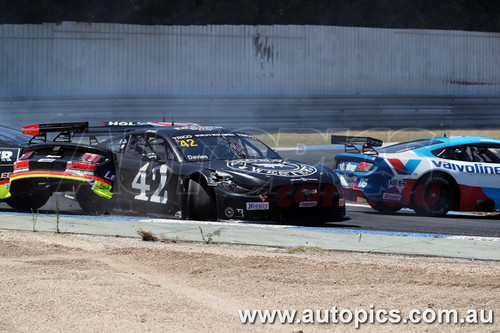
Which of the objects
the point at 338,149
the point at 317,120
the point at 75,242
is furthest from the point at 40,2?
the point at 75,242

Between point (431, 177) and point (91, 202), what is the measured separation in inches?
194

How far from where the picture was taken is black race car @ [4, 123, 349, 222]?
10.4 m

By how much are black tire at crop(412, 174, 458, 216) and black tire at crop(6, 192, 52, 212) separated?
5.45 m

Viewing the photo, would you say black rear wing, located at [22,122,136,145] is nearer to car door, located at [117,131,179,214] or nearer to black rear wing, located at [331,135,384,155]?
car door, located at [117,131,179,214]

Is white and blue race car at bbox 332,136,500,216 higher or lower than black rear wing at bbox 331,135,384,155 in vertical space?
lower

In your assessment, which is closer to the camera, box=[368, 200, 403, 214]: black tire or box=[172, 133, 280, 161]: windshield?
box=[172, 133, 280, 161]: windshield

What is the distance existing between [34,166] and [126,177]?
4.52ft

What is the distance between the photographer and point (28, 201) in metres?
12.9

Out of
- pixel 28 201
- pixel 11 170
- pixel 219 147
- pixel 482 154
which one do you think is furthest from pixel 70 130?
pixel 482 154

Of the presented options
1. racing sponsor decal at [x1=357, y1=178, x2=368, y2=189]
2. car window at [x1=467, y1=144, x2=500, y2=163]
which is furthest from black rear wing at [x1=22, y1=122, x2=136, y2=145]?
car window at [x1=467, y1=144, x2=500, y2=163]

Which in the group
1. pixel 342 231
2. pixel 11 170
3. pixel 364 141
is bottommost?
pixel 342 231

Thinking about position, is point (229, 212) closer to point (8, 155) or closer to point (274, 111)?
point (8, 155)

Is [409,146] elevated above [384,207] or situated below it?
above

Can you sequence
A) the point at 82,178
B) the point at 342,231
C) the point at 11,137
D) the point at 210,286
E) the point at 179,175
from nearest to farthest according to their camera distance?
the point at 210,286, the point at 342,231, the point at 179,175, the point at 82,178, the point at 11,137
